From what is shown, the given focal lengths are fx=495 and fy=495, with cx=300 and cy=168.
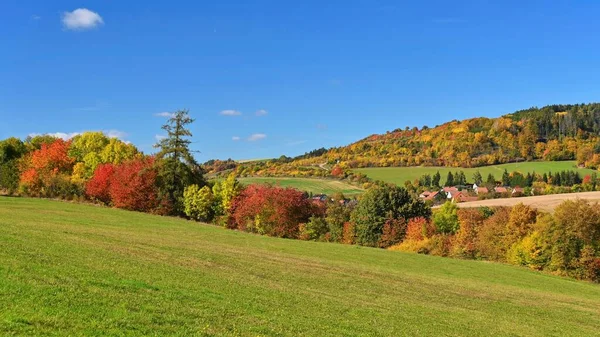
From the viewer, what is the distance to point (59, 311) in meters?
12.7

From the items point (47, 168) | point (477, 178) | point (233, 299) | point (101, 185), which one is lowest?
point (233, 299)

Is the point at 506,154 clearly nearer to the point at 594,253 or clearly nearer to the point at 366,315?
the point at 594,253

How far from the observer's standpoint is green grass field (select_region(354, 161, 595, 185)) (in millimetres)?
158500

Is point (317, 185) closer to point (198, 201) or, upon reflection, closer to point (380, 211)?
point (380, 211)

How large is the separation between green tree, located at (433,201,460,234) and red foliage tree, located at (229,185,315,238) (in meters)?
24.1

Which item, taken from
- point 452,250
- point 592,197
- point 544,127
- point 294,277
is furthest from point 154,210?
point 544,127

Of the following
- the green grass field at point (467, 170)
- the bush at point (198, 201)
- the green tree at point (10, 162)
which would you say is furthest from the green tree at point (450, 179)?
the green tree at point (10, 162)

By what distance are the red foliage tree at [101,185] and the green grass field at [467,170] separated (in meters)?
105

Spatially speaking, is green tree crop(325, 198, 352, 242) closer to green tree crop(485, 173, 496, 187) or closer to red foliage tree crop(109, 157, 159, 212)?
red foliage tree crop(109, 157, 159, 212)

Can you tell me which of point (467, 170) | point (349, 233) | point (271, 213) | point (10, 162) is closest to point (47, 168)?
point (10, 162)

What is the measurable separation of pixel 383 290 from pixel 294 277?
17.9 feet

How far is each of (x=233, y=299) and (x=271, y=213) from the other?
226 ft

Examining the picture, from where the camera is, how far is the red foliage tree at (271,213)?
87.1 metres

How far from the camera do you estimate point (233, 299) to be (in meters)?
19.3
